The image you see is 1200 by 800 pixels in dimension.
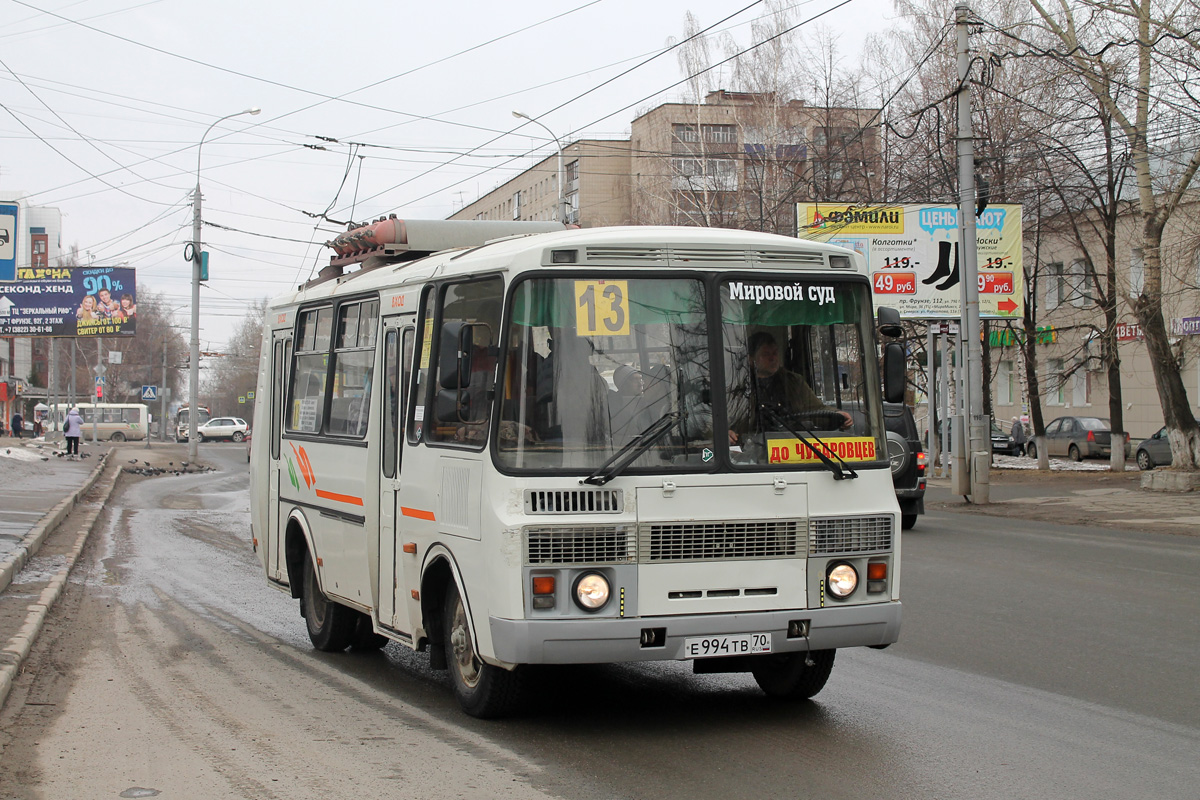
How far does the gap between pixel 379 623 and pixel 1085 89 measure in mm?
26614

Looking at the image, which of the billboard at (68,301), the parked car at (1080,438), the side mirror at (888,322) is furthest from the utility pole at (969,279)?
the billboard at (68,301)

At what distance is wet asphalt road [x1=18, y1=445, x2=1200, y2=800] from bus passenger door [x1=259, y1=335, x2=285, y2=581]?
2.00 feet

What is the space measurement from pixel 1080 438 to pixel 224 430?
60487 millimetres

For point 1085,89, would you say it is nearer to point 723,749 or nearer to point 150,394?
point 723,749

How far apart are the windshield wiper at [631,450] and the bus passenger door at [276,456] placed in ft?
15.7

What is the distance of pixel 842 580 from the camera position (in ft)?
21.5

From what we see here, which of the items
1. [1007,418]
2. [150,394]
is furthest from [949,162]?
[150,394]

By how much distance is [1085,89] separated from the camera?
29.7 m

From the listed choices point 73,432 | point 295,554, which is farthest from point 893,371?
point 73,432

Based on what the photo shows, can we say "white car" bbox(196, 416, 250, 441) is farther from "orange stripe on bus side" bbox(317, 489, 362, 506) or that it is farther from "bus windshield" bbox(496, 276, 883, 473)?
"bus windshield" bbox(496, 276, 883, 473)

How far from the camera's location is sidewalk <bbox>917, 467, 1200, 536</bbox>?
20703mm

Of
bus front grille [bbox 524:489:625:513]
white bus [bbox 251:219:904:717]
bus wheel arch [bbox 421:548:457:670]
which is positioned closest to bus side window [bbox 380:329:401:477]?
white bus [bbox 251:219:904:717]

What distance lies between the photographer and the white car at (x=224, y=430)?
86.7 metres

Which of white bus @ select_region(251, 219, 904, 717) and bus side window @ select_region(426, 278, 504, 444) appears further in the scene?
bus side window @ select_region(426, 278, 504, 444)
